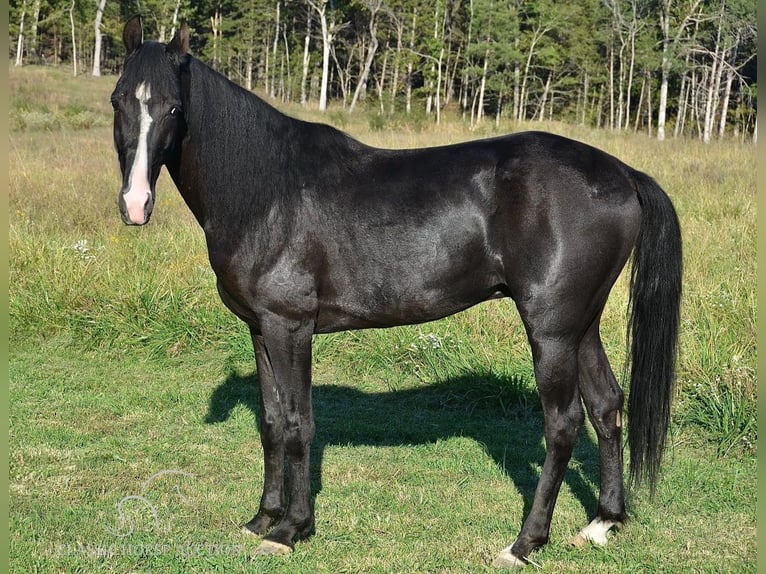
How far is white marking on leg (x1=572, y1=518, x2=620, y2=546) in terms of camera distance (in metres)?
3.58

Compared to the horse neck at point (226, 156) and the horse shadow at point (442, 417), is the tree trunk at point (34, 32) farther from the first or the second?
the horse neck at point (226, 156)

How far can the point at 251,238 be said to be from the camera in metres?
3.43

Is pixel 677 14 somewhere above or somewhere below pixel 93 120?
above

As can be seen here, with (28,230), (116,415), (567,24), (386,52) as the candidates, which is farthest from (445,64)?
(116,415)

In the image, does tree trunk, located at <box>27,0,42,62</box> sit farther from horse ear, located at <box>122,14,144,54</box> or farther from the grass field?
horse ear, located at <box>122,14,144,54</box>

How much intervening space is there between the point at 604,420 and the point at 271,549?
1711 millimetres

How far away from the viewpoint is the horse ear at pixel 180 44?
125 inches

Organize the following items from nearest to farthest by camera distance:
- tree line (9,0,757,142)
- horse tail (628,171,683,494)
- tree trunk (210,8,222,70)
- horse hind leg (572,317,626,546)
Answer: horse tail (628,171,683,494), horse hind leg (572,317,626,546), tree line (9,0,757,142), tree trunk (210,8,222,70)

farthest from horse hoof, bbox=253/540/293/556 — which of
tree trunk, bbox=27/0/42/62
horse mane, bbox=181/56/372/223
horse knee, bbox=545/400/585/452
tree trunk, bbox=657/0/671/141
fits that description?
tree trunk, bbox=27/0/42/62

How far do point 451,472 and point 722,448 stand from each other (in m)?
1.73

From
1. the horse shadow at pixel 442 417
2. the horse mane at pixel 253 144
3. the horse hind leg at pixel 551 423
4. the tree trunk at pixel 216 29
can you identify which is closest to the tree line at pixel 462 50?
the tree trunk at pixel 216 29

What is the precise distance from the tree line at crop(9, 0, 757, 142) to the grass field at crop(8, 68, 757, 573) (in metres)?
29.2

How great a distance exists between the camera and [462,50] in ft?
166

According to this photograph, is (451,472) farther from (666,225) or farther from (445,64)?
(445,64)
